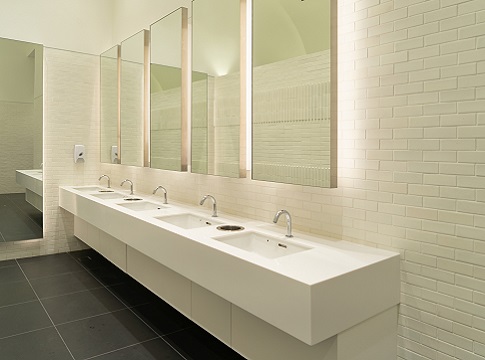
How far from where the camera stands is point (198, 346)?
2.72 meters

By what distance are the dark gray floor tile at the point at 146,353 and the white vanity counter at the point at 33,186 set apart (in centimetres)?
292

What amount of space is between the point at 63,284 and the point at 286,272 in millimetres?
3069

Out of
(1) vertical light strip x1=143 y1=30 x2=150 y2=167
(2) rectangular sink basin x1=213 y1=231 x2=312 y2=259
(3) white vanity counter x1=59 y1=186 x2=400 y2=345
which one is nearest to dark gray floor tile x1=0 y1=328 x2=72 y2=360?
(3) white vanity counter x1=59 y1=186 x2=400 y2=345

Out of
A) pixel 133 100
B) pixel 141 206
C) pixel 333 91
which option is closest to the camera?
pixel 333 91

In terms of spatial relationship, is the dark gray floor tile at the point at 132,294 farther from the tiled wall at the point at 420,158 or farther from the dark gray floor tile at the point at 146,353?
the tiled wall at the point at 420,158

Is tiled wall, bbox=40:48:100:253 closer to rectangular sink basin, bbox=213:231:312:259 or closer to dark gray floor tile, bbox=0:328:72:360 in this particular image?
dark gray floor tile, bbox=0:328:72:360

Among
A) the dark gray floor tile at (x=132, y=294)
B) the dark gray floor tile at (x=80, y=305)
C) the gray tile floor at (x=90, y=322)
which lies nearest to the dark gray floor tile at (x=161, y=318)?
the gray tile floor at (x=90, y=322)

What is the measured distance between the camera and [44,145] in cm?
484

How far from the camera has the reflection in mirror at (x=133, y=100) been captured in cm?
429

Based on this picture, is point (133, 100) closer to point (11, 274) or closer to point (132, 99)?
point (132, 99)

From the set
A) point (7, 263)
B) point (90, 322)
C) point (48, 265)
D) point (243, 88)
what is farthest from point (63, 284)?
point (243, 88)

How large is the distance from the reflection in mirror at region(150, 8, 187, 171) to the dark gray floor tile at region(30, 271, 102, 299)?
1370mm

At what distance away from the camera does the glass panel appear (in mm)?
4305

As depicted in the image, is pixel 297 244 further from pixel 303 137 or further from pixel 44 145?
pixel 44 145
